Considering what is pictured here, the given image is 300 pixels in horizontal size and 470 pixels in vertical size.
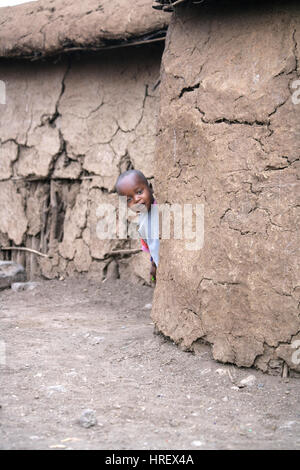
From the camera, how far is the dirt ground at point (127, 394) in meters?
2.18

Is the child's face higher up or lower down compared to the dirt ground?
higher up

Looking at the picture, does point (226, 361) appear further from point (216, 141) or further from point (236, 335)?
point (216, 141)

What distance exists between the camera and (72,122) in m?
5.59

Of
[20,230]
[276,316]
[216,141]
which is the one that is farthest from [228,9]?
[20,230]

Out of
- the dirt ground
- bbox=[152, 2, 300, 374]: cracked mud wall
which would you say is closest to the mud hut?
bbox=[152, 2, 300, 374]: cracked mud wall

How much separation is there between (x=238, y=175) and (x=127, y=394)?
1.25m

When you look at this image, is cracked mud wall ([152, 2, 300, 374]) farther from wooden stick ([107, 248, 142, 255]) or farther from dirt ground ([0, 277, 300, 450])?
wooden stick ([107, 248, 142, 255])

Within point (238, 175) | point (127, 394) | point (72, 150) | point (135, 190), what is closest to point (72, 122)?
point (72, 150)

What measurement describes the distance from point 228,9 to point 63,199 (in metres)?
3.21

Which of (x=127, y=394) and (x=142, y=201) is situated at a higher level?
(x=142, y=201)

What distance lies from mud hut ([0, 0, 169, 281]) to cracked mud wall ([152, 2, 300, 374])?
55.5 inches

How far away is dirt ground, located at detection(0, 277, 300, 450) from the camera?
85.7 inches

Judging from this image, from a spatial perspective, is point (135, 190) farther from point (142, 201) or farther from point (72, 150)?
point (72, 150)

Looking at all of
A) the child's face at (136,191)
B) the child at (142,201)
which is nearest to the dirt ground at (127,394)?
the child at (142,201)
